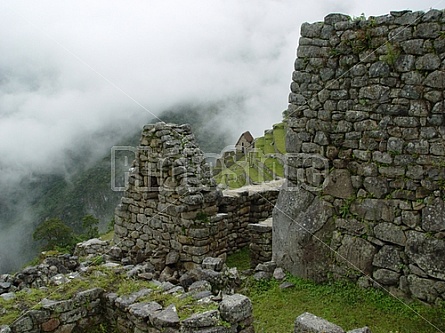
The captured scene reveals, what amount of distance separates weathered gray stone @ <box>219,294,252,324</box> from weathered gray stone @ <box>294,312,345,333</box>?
797 millimetres

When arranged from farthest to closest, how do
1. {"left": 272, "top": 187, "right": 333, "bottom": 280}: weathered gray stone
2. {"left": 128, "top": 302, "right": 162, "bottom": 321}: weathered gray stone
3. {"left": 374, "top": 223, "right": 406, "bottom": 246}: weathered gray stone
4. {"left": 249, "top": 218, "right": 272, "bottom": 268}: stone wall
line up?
1. {"left": 249, "top": 218, "right": 272, "bottom": 268}: stone wall
2. {"left": 272, "top": 187, "right": 333, "bottom": 280}: weathered gray stone
3. {"left": 374, "top": 223, "right": 406, "bottom": 246}: weathered gray stone
4. {"left": 128, "top": 302, "right": 162, "bottom": 321}: weathered gray stone

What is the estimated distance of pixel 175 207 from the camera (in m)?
10.4

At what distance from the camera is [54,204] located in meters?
46.9

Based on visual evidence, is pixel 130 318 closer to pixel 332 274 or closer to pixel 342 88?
pixel 332 274

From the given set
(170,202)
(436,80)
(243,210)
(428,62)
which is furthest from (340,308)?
(243,210)

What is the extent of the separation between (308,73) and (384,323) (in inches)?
175

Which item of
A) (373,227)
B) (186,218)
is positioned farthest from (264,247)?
(373,227)

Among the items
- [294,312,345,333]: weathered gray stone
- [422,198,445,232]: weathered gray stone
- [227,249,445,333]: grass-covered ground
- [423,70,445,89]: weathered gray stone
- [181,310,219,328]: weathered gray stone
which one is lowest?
[227,249,445,333]: grass-covered ground

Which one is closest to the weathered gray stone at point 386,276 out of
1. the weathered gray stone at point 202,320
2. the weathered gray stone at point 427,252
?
the weathered gray stone at point 427,252

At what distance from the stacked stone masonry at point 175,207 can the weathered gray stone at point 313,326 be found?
4971 mm

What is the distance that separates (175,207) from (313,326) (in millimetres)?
5730

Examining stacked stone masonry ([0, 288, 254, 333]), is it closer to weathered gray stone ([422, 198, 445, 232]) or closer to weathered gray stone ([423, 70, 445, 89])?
weathered gray stone ([422, 198, 445, 232])

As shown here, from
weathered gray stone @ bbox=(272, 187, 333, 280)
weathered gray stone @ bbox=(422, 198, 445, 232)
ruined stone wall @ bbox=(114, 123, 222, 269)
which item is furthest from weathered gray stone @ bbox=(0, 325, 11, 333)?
weathered gray stone @ bbox=(422, 198, 445, 232)

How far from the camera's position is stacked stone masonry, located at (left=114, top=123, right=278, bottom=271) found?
10.4m
